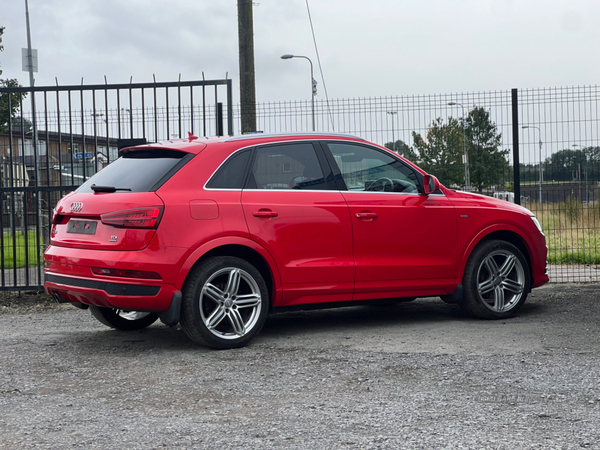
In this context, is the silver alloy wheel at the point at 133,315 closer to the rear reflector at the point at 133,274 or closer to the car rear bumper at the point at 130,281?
the car rear bumper at the point at 130,281

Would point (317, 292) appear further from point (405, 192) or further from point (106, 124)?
point (106, 124)

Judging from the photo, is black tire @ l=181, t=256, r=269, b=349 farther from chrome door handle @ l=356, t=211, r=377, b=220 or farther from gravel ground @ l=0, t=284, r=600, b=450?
chrome door handle @ l=356, t=211, r=377, b=220

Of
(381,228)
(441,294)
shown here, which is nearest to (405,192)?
(381,228)

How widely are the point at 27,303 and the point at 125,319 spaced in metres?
2.85

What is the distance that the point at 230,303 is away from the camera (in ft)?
19.1

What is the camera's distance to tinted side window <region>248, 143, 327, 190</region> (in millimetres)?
6168

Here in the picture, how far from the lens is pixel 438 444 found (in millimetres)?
3529

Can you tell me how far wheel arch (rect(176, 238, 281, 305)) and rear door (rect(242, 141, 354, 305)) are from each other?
2.6 inches

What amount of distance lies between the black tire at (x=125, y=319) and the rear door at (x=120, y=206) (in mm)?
1000

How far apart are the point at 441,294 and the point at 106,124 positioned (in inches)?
188

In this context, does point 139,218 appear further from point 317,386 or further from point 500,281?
point 500,281

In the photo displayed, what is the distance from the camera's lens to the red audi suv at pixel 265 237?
5562 mm

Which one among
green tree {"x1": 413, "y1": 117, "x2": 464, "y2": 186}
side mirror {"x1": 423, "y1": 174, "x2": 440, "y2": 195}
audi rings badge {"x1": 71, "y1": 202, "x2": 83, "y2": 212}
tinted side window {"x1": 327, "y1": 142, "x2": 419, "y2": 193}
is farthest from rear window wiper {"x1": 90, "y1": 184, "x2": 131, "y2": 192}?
green tree {"x1": 413, "y1": 117, "x2": 464, "y2": 186}

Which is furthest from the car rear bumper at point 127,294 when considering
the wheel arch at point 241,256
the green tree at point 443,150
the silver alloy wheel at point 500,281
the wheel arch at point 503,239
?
the green tree at point 443,150
